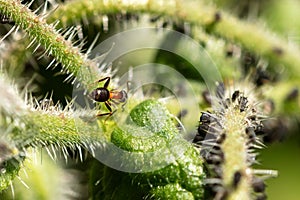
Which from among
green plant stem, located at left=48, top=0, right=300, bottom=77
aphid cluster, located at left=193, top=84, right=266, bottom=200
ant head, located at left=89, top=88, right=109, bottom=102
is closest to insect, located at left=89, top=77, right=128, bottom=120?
ant head, located at left=89, top=88, right=109, bottom=102

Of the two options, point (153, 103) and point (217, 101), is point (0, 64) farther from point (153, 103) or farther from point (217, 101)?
point (217, 101)

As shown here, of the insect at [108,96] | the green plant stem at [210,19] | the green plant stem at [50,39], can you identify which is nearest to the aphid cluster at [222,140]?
the insect at [108,96]

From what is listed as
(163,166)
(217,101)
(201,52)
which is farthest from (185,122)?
(201,52)

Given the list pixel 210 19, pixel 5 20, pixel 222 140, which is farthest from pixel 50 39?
pixel 210 19

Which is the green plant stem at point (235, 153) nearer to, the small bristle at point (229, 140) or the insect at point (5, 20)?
the small bristle at point (229, 140)

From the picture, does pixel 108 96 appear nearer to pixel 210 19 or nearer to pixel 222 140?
pixel 222 140

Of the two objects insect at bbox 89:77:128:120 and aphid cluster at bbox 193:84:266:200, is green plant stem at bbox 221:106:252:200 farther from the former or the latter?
insect at bbox 89:77:128:120
